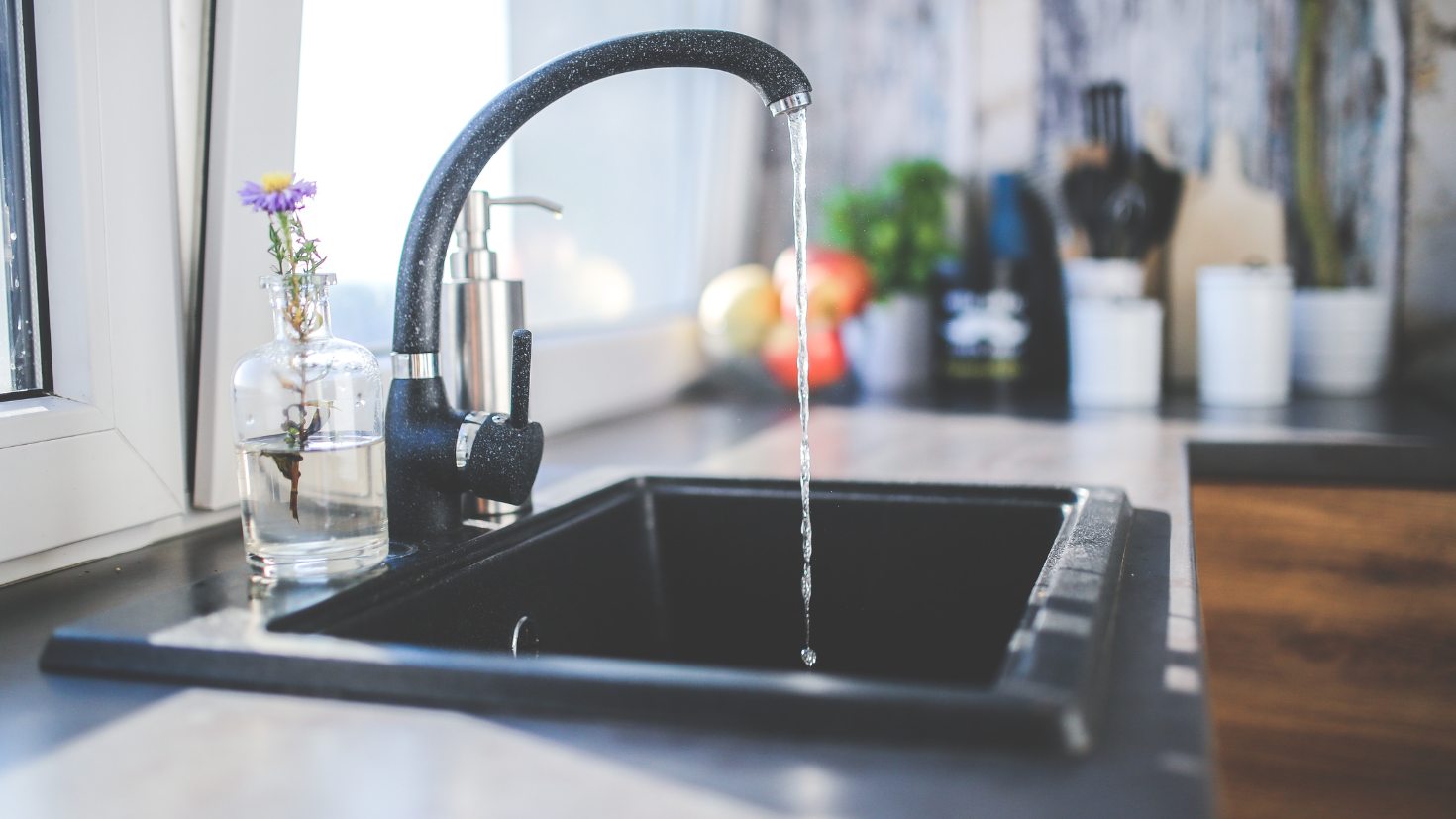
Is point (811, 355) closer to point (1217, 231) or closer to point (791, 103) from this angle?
point (1217, 231)

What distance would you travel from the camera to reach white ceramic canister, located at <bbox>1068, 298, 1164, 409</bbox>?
5.55 feet

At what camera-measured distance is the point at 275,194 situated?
2.09 ft

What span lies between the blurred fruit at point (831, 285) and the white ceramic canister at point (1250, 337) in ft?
1.74

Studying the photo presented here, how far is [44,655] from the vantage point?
1.83 ft

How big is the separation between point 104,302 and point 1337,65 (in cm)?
175

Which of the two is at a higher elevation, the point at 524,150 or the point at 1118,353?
the point at 524,150

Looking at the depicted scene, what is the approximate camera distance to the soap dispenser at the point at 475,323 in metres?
0.86

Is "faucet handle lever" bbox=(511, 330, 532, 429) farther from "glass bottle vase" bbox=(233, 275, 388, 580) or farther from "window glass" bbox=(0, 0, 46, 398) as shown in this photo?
"window glass" bbox=(0, 0, 46, 398)

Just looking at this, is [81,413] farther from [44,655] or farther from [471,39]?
[471,39]

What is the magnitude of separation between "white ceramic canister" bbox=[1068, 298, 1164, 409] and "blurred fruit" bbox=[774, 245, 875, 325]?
0.35 metres

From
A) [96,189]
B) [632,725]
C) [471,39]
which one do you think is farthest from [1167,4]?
[632,725]

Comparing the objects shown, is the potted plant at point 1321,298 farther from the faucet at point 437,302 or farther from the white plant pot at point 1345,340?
the faucet at point 437,302

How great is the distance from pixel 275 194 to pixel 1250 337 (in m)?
1.43

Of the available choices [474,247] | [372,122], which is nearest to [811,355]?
[372,122]
